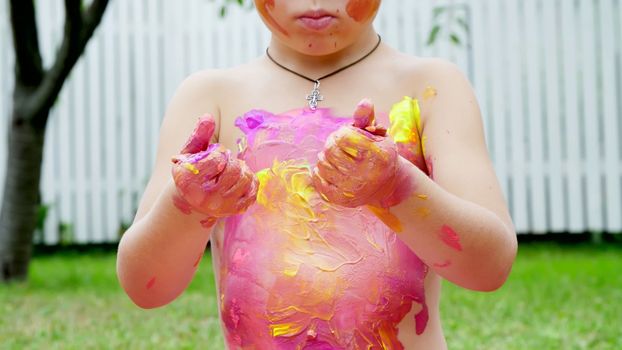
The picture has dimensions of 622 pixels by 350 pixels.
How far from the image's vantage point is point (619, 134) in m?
9.12

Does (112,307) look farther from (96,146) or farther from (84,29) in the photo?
(96,146)

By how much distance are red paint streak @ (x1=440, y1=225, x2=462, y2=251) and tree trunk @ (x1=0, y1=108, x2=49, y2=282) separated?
17.5 ft

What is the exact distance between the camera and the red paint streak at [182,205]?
1861 mm

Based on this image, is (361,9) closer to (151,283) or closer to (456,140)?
(456,140)

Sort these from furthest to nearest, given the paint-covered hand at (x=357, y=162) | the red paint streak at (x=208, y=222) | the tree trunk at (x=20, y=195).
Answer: the tree trunk at (x=20, y=195), the red paint streak at (x=208, y=222), the paint-covered hand at (x=357, y=162)

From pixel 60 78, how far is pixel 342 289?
5002 millimetres

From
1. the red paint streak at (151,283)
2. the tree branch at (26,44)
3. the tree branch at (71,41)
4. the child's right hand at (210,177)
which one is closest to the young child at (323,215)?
the red paint streak at (151,283)

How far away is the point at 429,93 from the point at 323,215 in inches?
14.4

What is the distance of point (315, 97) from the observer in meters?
2.15

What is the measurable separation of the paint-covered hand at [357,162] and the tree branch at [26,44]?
17.4 feet

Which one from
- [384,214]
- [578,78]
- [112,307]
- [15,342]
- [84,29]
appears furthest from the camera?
[578,78]

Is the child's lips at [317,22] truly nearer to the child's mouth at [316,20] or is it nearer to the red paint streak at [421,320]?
the child's mouth at [316,20]

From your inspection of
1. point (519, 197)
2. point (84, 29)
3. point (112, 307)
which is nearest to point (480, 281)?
point (112, 307)

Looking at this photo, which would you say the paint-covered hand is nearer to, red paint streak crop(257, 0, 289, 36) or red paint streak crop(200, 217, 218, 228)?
red paint streak crop(200, 217, 218, 228)
